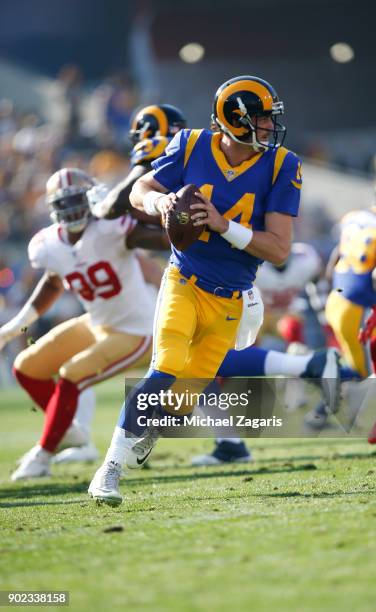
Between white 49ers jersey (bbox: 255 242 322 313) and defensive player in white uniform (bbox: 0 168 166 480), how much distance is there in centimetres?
244

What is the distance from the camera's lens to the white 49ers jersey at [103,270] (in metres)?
7.02

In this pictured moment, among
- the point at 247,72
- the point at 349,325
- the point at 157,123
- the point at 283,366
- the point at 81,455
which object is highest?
the point at 247,72

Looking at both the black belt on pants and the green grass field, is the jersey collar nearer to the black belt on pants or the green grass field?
the black belt on pants

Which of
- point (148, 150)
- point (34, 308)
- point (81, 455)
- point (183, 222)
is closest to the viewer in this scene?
point (183, 222)

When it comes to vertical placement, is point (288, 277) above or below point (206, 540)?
above

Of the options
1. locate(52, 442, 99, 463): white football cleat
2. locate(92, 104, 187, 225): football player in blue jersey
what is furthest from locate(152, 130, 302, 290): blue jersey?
locate(52, 442, 99, 463): white football cleat

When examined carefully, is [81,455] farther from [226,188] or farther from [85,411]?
[226,188]

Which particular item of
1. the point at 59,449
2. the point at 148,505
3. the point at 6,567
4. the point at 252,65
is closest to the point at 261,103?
the point at 148,505

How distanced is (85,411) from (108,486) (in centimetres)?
294

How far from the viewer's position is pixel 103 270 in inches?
278

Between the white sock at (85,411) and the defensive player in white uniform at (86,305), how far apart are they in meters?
0.57

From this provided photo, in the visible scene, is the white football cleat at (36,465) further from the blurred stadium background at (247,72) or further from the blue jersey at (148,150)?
the blurred stadium background at (247,72)

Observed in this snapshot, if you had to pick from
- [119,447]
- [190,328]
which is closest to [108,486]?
[119,447]

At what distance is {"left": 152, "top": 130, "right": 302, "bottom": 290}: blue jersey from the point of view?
5156 mm
